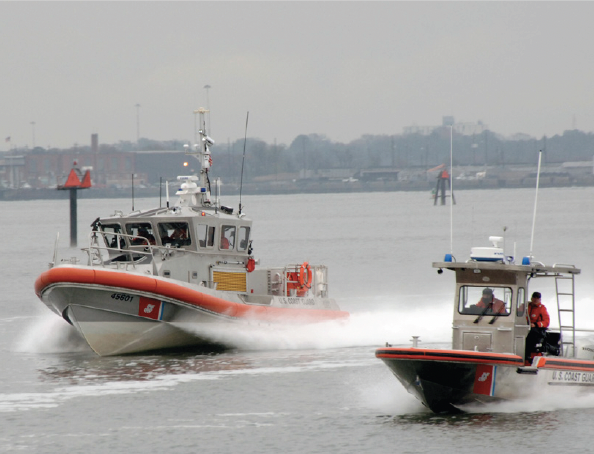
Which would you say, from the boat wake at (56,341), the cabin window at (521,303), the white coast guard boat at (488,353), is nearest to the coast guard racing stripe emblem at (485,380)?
the white coast guard boat at (488,353)

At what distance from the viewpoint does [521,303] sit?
16219 mm

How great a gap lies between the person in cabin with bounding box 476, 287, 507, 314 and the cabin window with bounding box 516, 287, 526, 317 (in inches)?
9.1

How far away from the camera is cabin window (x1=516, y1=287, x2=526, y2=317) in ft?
53.1

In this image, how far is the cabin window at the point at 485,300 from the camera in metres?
16.2

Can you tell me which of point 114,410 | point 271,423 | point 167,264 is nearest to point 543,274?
point 271,423

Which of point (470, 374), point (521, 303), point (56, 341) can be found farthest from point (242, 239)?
point (470, 374)

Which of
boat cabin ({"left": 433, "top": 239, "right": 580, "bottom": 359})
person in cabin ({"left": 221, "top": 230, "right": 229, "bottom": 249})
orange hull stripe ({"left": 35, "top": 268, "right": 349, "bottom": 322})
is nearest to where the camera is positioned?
boat cabin ({"left": 433, "top": 239, "right": 580, "bottom": 359})

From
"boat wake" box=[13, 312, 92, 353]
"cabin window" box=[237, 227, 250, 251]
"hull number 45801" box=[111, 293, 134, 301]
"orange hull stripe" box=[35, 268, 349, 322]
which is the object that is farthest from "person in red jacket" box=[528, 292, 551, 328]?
"boat wake" box=[13, 312, 92, 353]

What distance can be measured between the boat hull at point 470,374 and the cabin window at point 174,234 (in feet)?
28.5

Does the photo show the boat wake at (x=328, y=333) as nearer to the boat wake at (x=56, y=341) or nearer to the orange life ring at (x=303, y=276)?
the orange life ring at (x=303, y=276)

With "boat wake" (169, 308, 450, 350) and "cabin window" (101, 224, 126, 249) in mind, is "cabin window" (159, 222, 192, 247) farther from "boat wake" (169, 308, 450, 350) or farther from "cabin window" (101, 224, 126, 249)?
"boat wake" (169, 308, 450, 350)

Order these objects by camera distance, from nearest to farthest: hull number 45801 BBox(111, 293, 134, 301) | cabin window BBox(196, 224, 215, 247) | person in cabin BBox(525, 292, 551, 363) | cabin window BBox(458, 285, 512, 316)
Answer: cabin window BBox(458, 285, 512, 316) → person in cabin BBox(525, 292, 551, 363) → hull number 45801 BBox(111, 293, 134, 301) → cabin window BBox(196, 224, 215, 247)

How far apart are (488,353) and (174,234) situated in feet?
32.9

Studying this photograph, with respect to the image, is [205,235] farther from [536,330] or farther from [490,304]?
[536,330]
